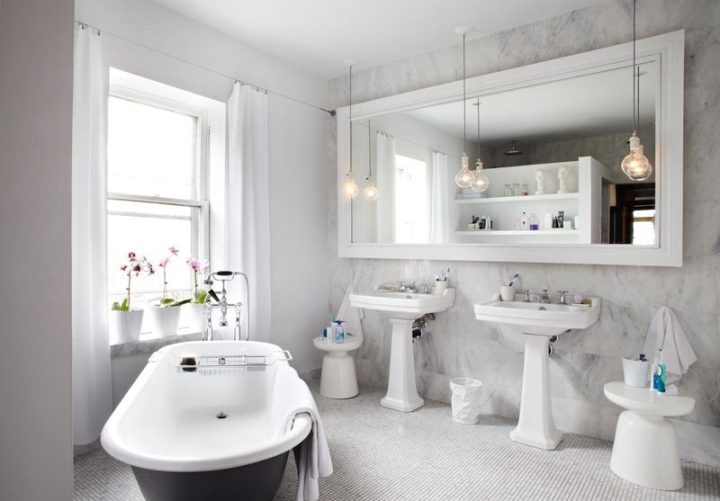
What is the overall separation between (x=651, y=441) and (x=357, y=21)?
Answer: 10.0ft

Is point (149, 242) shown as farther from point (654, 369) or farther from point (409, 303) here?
point (654, 369)

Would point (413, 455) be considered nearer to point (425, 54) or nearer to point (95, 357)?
point (95, 357)

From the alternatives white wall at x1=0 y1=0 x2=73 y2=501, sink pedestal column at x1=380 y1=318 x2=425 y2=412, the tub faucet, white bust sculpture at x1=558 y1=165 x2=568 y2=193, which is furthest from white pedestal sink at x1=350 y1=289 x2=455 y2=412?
white wall at x1=0 y1=0 x2=73 y2=501

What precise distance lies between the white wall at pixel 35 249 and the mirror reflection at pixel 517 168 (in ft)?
9.35

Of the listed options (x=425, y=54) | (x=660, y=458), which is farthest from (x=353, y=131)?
(x=660, y=458)

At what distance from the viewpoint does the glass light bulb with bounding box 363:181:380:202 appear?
399cm

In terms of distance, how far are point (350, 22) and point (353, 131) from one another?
3.51ft

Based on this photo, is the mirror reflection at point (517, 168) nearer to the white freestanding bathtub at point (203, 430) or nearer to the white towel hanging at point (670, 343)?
the white towel hanging at point (670, 343)

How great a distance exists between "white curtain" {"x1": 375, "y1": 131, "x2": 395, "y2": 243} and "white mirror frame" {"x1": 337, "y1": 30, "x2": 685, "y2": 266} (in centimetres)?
15

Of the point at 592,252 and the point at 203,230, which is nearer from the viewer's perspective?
the point at 592,252

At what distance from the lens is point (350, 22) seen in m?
3.22

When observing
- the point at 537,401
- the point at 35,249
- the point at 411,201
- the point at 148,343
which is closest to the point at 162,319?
the point at 148,343

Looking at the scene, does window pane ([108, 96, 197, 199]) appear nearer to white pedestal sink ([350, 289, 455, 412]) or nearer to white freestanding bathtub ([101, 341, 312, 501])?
white freestanding bathtub ([101, 341, 312, 501])

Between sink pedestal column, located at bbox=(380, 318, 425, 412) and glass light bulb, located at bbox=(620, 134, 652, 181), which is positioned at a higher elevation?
glass light bulb, located at bbox=(620, 134, 652, 181)
